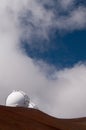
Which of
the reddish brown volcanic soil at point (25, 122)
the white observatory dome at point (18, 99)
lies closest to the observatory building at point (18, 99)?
the white observatory dome at point (18, 99)

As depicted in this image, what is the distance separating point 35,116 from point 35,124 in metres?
5.91

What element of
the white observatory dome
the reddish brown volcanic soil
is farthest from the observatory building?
the reddish brown volcanic soil

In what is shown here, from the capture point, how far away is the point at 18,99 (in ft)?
171

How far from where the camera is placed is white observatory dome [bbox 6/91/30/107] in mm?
52250

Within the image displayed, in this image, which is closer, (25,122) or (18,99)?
(25,122)

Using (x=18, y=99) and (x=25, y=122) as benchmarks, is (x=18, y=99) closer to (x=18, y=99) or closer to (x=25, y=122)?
(x=18, y=99)

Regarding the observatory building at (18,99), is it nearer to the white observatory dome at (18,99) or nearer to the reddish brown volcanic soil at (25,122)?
the white observatory dome at (18,99)

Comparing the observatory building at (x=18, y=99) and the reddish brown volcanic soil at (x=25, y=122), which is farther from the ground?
the observatory building at (x=18, y=99)

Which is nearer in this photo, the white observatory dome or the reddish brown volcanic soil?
the reddish brown volcanic soil

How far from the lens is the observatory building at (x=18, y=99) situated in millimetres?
52250

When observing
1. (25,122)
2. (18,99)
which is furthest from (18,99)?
(25,122)

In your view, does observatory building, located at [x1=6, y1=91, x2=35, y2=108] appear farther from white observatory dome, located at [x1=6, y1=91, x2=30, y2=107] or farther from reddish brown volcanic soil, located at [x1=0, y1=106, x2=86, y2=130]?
reddish brown volcanic soil, located at [x1=0, y1=106, x2=86, y2=130]

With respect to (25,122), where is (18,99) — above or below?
above

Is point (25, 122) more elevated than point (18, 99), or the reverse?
point (18, 99)
